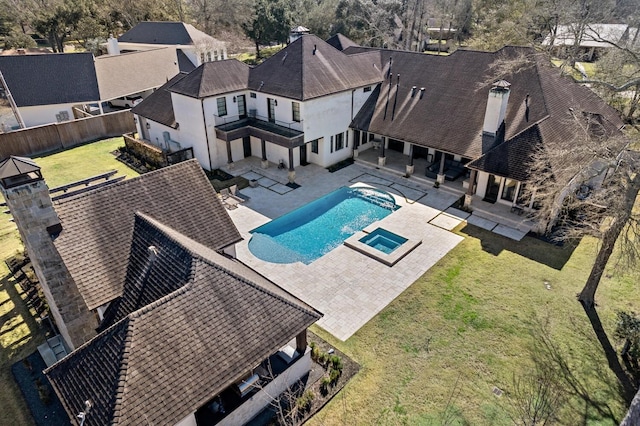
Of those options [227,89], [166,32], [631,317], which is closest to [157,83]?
[166,32]

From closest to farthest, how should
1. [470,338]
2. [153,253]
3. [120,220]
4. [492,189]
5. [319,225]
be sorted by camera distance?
[153,253] → [120,220] → [470,338] → [319,225] → [492,189]

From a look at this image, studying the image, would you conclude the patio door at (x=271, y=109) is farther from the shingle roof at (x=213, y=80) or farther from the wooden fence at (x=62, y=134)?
the wooden fence at (x=62, y=134)

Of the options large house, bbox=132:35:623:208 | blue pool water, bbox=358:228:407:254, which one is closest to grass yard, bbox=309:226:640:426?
blue pool water, bbox=358:228:407:254

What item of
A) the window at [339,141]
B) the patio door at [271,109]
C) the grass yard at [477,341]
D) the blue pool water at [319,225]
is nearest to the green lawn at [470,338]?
the grass yard at [477,341]

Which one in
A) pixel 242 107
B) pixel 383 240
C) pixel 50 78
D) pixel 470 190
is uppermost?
pixel 50 78

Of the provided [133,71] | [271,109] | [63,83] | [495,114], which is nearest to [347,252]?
[495,114]

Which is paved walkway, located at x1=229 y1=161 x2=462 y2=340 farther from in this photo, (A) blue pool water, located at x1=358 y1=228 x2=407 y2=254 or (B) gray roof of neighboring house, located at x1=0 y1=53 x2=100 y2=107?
(B) gray roof of neighboring house, located at x1=0 y1=53 x2=100 y2=107

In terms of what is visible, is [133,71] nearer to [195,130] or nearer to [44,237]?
[195,130]
